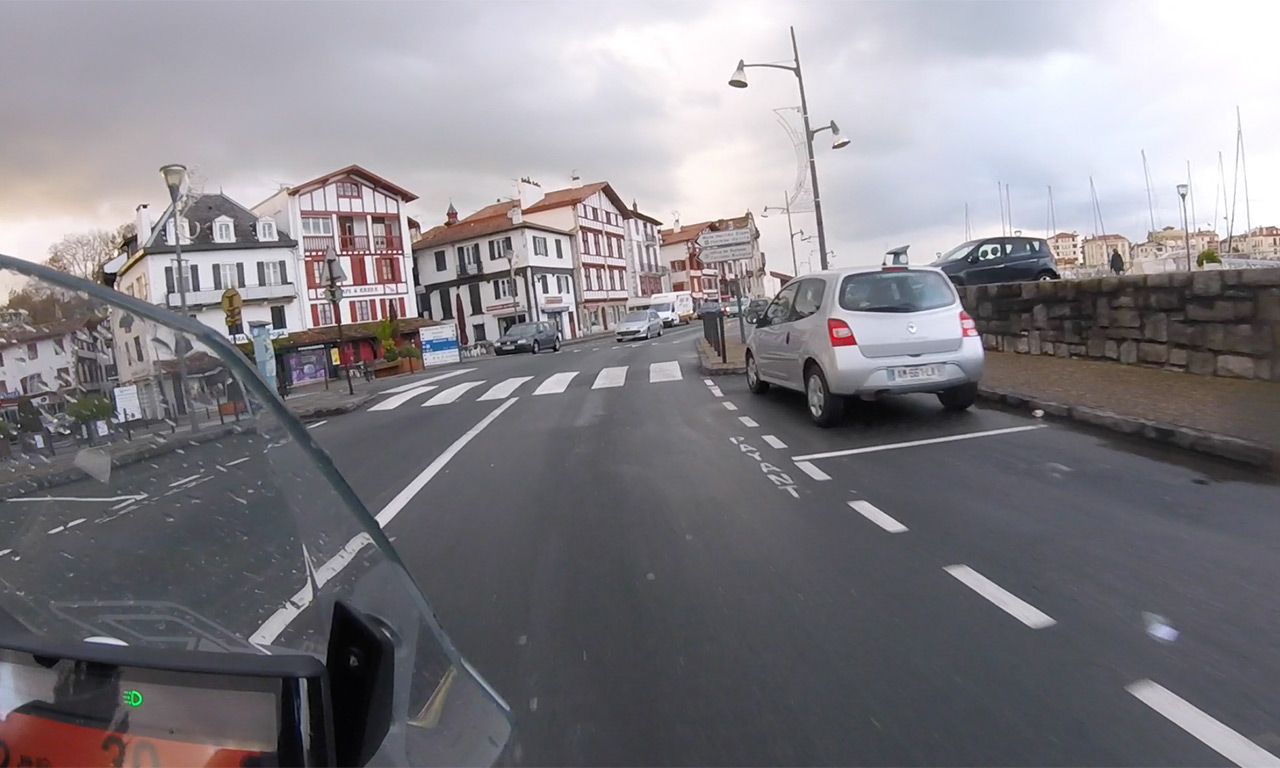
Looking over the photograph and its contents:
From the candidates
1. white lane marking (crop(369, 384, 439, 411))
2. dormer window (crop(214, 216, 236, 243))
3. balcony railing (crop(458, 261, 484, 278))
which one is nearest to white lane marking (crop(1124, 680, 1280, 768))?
white lane marking (crop(369, 384, 439, 411))

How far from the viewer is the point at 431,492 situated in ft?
24.0

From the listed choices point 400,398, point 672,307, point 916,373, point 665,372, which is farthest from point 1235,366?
point 672,307

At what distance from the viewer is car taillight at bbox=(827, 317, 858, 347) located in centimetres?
845

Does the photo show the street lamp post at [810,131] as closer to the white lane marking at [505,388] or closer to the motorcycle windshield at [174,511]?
the white lane marking at [505,388]

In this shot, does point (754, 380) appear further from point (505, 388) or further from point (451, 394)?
point (451, 394)

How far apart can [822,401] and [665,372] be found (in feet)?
29.9

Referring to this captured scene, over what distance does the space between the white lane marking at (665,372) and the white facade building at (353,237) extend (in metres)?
35.4

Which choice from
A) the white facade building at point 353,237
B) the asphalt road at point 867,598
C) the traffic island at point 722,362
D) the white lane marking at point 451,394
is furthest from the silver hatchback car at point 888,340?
the white facade building at point 353,237

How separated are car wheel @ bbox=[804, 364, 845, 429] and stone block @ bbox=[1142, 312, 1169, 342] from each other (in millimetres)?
4117

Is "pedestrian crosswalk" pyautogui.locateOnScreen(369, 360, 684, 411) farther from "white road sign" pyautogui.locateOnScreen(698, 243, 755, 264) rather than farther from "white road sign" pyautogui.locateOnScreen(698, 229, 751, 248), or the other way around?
"white road sign" pyautogui.locateOnScreen(698, 229, 751, 248)

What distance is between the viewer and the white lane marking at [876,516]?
504cm

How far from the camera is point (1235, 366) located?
28.3 ft

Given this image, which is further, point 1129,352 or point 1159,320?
point 1129,352

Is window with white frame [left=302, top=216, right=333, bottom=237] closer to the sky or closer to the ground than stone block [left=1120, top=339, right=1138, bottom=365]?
closer to the sky
